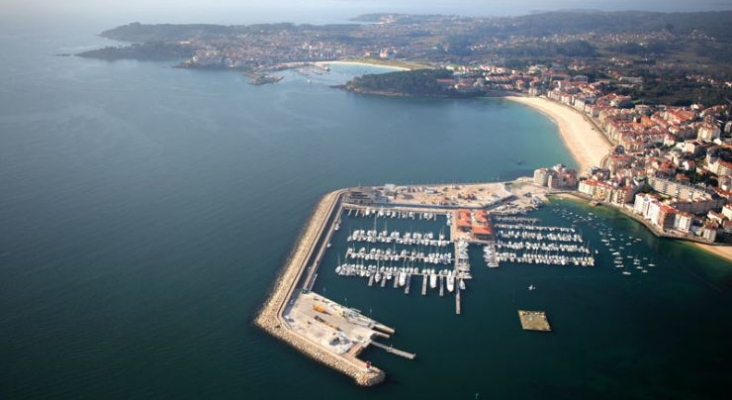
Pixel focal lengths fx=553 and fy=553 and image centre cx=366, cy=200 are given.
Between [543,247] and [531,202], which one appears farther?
[531,202]

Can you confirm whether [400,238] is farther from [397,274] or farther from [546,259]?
[546,259]

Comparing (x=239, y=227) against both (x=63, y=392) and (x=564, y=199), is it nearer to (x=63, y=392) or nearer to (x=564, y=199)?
(x=63, y=392)

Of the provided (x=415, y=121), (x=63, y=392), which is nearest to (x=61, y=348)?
(x=63, y=392)

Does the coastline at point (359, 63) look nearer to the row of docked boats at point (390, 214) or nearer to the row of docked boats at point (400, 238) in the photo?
the row of docked boats at point (390, 214)

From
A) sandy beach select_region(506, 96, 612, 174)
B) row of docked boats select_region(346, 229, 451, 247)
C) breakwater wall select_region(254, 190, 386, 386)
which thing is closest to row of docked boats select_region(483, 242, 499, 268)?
row of docked boats select_region(346, 229, 451, 247)

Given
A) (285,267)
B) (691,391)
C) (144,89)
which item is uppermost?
(144,89)

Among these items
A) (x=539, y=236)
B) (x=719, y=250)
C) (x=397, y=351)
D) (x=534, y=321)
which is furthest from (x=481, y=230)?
(x=719, y=250)
